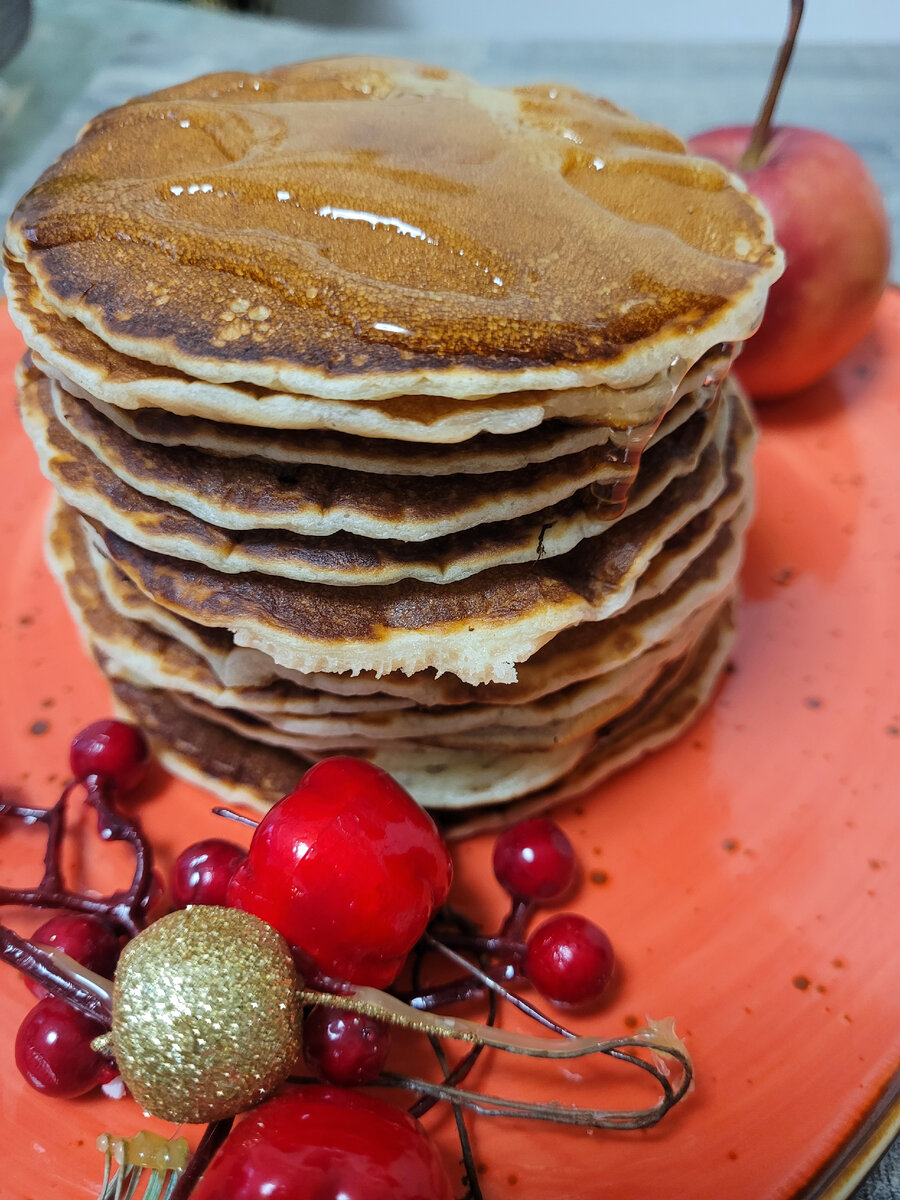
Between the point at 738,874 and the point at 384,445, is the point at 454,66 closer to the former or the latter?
the point at 384,445

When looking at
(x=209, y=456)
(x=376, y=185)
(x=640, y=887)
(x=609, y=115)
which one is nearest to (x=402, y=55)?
(x=609, y=115)

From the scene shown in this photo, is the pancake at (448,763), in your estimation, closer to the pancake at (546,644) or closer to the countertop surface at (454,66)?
the pancake at (546,644)

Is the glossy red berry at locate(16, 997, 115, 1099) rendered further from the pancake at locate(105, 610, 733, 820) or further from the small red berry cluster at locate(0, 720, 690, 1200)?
the pancake at locate(105, 610, 733, 820)

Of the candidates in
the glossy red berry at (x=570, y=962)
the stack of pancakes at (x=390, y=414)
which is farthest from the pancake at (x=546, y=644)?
the glossy red berry at (x=570, y=962)

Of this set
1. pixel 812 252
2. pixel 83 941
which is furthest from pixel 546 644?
pixel 812 252

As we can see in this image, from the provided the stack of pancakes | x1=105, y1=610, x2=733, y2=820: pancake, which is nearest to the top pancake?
the stack of pancakes
